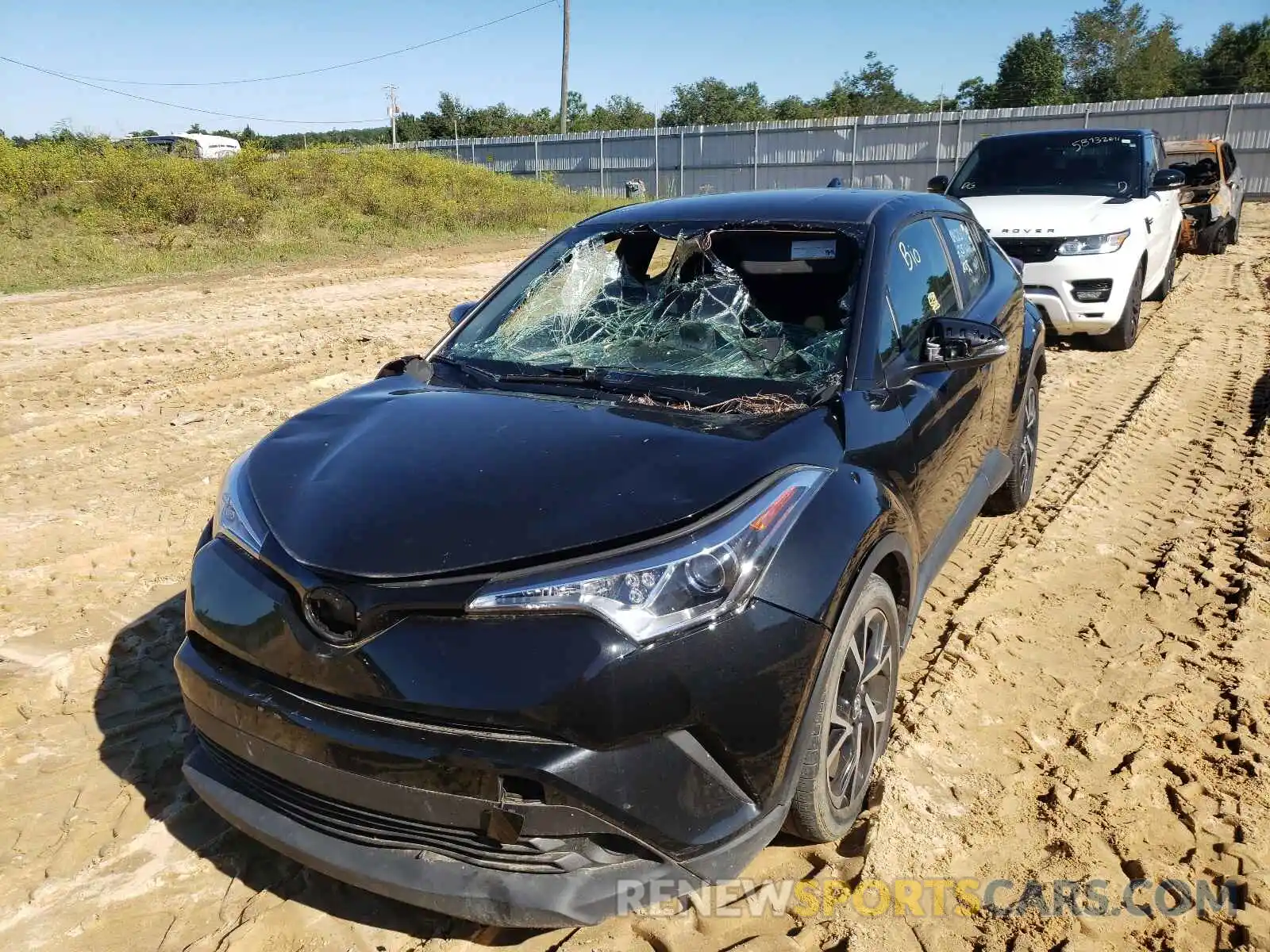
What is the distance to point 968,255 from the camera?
4320 millimetres

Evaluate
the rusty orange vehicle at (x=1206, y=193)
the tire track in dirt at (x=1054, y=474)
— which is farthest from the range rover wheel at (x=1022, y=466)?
the rusty orange vehicle at (x=1206, y=193)

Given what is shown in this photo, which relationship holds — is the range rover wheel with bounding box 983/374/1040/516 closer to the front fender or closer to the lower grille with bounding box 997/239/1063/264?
the front fender

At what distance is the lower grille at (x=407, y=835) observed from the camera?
1.95 metres

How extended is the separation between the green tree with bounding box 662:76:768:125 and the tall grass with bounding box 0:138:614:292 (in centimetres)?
3574

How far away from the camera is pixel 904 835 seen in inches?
103

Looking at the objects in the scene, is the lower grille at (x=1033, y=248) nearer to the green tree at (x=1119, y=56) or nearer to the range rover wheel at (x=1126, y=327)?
the range rover wheel at (x=1126, y=327)

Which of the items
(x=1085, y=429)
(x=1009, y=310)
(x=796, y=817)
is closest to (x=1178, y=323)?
(x=1085, y=429)

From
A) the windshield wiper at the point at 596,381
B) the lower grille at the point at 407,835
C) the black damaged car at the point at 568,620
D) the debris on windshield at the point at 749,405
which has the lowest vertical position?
the lower grille at the point at 407,835

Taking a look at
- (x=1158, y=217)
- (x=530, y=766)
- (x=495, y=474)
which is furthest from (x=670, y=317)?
(x=1158, y=217)

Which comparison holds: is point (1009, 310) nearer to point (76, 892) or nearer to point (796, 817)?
point (796, 817)

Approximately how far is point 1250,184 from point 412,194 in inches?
834

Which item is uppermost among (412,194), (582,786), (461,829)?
(412,194)

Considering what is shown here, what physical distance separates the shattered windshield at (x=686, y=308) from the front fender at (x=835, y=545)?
510 mm

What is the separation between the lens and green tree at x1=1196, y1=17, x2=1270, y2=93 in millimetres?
40188
